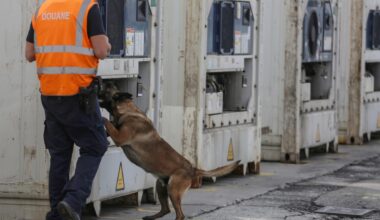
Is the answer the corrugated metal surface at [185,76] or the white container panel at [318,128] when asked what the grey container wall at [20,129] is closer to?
the corrugated metal surface at [185,76]

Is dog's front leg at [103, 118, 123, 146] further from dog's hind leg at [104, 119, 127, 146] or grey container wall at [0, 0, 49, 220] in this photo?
grey container wall at [0, 0, 49, 220]

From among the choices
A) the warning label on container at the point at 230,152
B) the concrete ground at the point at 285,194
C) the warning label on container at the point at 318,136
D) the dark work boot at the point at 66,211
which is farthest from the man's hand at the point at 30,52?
the warning label on container at the point at 318,136

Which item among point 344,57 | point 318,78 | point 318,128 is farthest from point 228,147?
point 344,57

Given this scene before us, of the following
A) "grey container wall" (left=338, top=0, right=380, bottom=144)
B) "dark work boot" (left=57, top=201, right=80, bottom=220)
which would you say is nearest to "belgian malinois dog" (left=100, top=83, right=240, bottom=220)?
"dark work boot" (left=57, top=201, right=80, bottom=220)

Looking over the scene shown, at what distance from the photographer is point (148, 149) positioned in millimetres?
8117

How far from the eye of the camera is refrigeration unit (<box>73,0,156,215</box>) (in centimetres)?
861

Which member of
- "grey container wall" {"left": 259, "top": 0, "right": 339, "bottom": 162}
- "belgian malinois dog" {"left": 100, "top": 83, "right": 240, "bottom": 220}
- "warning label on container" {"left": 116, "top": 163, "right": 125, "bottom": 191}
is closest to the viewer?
"belgian malinois dog" {"left": 100, "top": 83, "right": 240, "bottom": 220}

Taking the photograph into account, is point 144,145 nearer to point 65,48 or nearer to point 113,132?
point 113,132

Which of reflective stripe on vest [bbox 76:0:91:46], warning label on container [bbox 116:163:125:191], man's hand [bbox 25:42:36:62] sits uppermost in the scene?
→ reflective stripe on vest [bbox 76:0:91:46]

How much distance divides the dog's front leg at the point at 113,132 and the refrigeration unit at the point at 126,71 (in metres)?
0.68

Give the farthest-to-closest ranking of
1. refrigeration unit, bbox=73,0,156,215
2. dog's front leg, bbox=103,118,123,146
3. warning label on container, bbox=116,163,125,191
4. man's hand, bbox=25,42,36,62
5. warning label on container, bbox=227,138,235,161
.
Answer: warning label on container, bbox=227,138,235,161 < warning label on container, bbox=116,163,125,191 < refrigeration unit, bbox=73,0,156,215 < dog's front leg, bbox=103,118,123,146 < man's hand, bbox=25,42,36,62

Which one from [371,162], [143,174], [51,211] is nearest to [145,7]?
[143,174]

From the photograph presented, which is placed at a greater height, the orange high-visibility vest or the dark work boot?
the orange high-visibility vest

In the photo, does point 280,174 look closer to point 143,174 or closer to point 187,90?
point 187,90
